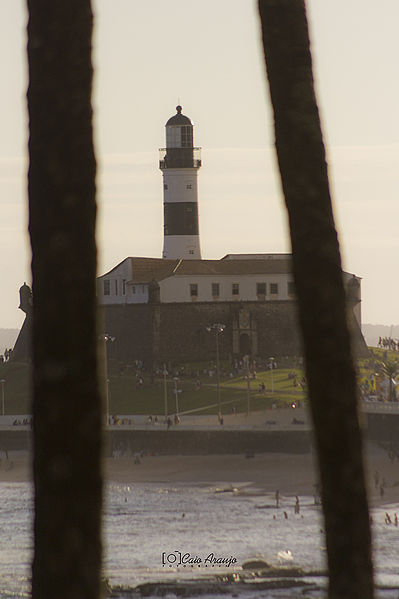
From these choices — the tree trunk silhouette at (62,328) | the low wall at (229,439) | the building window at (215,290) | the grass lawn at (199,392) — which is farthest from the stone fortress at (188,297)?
the tree trunk silhouette at (62,328)

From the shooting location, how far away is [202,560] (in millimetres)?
50500

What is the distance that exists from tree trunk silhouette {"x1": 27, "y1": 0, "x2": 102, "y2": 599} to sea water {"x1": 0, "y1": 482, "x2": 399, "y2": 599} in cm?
3533

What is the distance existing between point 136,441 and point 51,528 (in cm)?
7261

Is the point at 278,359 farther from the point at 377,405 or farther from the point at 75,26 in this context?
the point at 75,26

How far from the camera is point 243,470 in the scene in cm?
7481

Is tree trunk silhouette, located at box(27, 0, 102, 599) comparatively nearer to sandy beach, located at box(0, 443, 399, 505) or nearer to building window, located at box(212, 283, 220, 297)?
sandy beach, located at box(0, 443, 399, 505)

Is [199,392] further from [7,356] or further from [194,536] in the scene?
[7,356]

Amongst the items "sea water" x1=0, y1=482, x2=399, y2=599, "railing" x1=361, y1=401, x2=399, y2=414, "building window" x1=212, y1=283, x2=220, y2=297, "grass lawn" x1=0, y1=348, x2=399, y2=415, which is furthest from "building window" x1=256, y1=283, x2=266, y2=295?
"sea water" x1=0, y1=482, x2=399, y2=599

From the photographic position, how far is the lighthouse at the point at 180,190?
95562 mm

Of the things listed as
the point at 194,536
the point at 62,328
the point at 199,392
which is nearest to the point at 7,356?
the point at 199,392

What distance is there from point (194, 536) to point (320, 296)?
4964 centimetres

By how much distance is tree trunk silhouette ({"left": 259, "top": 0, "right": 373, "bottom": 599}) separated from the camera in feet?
27.8

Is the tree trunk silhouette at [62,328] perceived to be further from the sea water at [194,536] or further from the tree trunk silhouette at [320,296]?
the sea water at [194,536]

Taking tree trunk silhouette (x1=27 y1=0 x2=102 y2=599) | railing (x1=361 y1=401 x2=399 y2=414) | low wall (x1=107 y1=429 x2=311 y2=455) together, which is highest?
railing (x1=361 y1=401 x2=399 y2=414)
